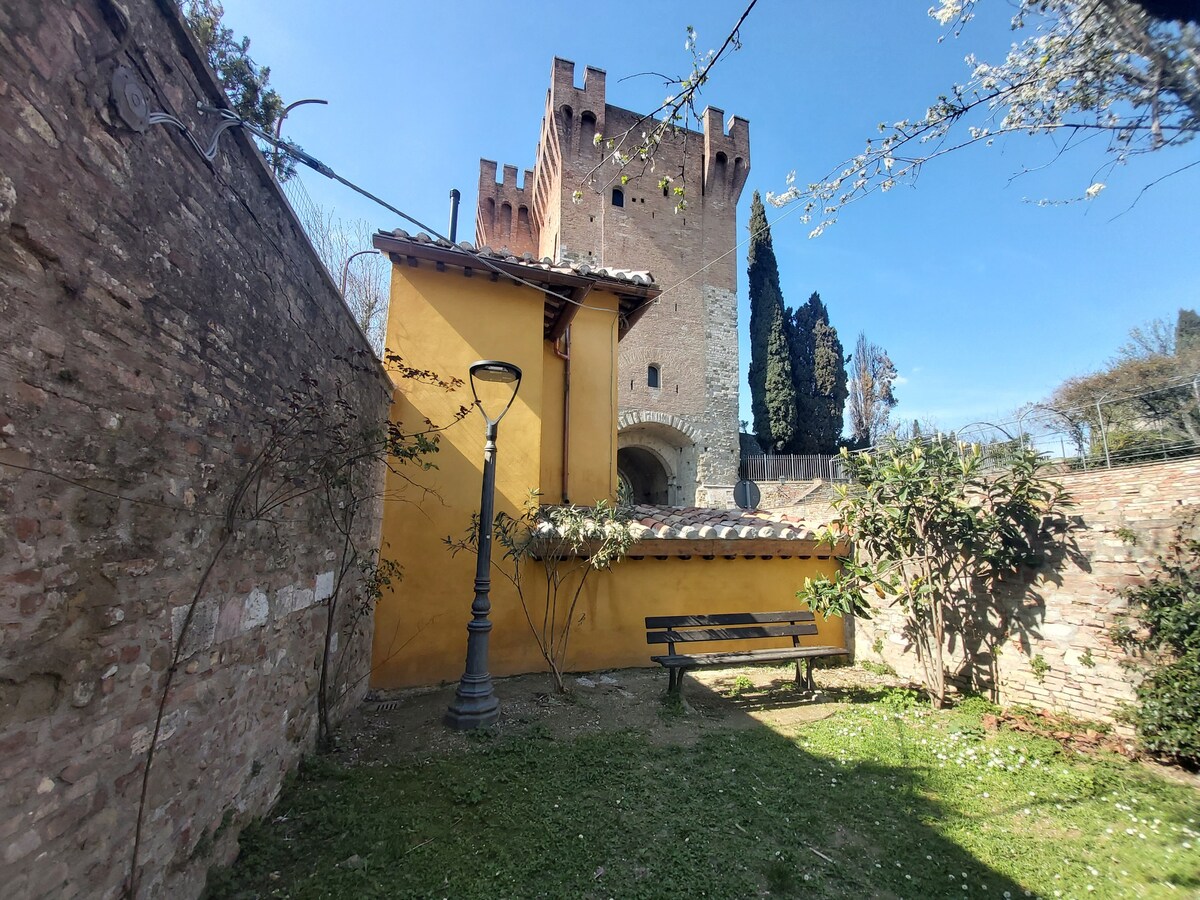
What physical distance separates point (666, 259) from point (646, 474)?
29.2 feet

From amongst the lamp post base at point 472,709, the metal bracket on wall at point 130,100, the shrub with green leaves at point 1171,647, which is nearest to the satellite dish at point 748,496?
the shrub with green leaves at point 1171,647

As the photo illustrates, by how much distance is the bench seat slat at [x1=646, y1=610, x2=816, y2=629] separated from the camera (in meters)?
5.45

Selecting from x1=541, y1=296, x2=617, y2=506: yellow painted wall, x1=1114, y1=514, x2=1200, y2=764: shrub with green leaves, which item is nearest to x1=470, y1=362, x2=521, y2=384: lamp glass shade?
x1=541, y1=296, x2=617, y2=506: yellow painted wall

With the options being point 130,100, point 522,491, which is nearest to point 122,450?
point 130,100

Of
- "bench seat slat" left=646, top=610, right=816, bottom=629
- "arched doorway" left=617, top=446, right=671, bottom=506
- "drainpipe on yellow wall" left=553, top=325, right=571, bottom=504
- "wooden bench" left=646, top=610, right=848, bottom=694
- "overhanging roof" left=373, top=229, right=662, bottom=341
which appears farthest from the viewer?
"arched doorway" left=617, top=446, right=671, bottom=506

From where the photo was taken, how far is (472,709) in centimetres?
421

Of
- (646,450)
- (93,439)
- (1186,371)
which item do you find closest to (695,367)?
(646,450)

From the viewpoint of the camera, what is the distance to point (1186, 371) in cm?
1524

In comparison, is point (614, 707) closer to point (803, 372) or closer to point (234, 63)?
point (234, 63)

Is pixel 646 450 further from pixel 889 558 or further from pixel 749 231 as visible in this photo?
pixel 889 558

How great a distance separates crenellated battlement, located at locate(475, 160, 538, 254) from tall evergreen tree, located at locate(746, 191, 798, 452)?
33.0ft

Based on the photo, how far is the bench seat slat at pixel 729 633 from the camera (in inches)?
208

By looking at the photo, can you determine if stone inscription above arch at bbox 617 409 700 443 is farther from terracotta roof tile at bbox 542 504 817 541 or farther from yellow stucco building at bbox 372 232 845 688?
A: yellow stucco building at bbox 372 232 845 688

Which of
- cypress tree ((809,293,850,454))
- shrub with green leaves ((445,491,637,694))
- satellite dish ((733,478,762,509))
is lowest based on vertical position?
shrub with green leaves ((445,491,637,694))
